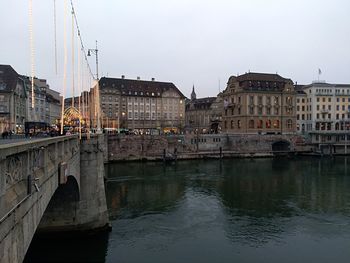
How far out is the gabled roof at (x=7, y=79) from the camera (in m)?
83.2

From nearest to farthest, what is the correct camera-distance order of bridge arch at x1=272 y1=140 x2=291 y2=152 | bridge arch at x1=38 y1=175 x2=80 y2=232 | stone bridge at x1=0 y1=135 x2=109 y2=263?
stone bridge at x1=0 y1=135 x2=109 y2=263 → bridge arch at x1=38 y1=175 x2=80 y2=232 → bridge arch at x1=272 y1=140 x2=291 y2=152

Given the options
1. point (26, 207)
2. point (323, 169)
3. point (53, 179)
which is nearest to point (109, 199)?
point (53, 179)

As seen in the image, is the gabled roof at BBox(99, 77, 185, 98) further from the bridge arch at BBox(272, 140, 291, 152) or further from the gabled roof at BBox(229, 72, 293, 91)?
the bridge arch at BBox(272, 140, 291, 152)

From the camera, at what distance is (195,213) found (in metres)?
38.7

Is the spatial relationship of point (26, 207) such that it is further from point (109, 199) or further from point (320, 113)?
point (320, 113)

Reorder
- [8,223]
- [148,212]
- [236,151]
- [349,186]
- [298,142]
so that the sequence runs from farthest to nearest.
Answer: [298,142]
[236,151]
[349,186]
[148,212]
[8,223]

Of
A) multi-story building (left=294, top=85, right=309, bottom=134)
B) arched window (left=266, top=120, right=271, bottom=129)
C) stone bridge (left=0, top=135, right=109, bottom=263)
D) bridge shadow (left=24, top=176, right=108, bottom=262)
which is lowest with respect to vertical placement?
bridge shadow (left=24, top=176, right=108, bottom=262)

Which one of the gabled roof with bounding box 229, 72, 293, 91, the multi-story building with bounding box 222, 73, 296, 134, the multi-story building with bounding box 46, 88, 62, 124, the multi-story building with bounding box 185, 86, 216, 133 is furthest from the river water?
the multi-story building with bounding box 185, 86, 216, 133

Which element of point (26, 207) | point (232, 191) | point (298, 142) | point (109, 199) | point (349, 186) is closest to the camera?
point (26, 207)

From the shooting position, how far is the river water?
2648 cm

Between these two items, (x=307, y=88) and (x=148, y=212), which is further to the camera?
(x=307, y=88)

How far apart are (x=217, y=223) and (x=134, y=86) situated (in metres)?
113

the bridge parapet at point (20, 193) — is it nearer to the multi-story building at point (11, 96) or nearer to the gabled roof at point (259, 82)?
the multi-story building at point (11, 96)

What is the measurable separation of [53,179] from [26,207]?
581 centimetres
